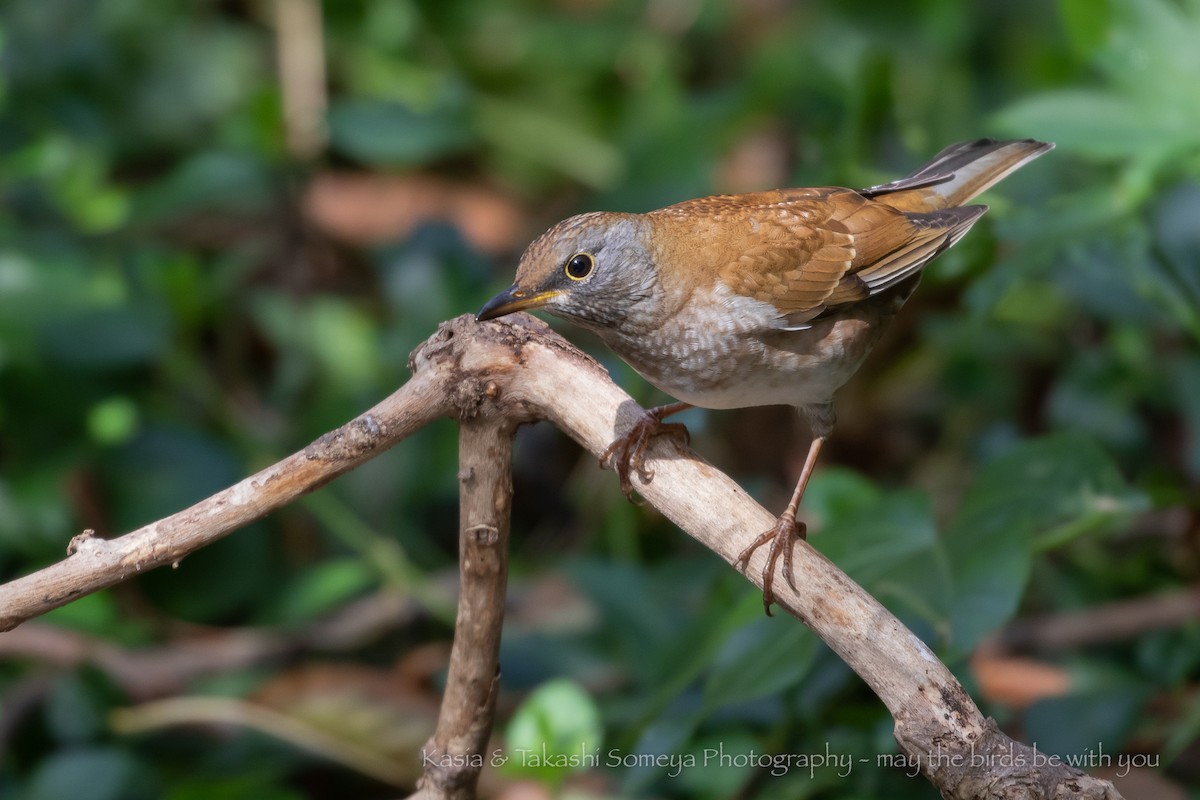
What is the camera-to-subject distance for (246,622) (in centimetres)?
551

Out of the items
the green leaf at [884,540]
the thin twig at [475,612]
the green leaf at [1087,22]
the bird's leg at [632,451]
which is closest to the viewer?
the thin twig at [475,612]

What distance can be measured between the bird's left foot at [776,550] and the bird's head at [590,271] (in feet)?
2.64

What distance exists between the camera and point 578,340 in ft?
20.6

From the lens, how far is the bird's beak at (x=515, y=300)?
3.21 metres

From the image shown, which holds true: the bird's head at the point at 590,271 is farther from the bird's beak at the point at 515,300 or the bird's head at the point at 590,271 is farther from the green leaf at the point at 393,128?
the green leaf at the point at 393,128

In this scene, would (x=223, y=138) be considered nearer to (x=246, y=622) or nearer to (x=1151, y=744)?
(x=246, y=622)

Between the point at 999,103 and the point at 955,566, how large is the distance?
4741 mm

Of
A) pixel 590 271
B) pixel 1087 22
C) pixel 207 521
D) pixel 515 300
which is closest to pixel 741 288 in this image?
pixel 590 271

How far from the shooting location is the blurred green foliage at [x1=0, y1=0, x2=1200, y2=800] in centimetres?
416

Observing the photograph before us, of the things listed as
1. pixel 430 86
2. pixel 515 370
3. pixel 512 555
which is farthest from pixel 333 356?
pixel 515 370

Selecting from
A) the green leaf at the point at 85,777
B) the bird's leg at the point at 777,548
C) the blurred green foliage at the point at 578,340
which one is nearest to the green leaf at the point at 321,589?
the blurred green foliage at the point at 578,340

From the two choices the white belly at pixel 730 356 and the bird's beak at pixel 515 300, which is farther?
the white belly at pixel 730 356

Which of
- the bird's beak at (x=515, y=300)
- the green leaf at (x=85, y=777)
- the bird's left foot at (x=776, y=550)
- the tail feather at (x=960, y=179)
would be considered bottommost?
the bird's left foot at (x=776, y=550)

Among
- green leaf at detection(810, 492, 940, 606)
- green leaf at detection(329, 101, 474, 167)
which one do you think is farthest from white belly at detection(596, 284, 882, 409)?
green leaf at detection(329, 101, 474, 167)
